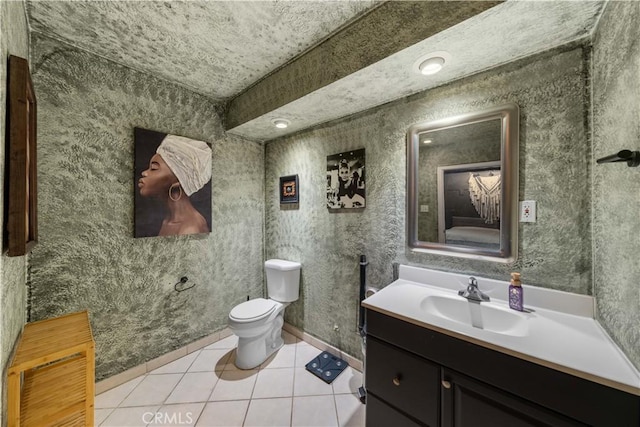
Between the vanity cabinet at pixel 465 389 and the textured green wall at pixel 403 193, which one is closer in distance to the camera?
the vanity cabinet at pixel 465 389

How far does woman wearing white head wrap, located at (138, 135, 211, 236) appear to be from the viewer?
70.8 inches

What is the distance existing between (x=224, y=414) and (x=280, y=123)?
2.20 m

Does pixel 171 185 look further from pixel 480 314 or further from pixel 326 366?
pixel 480 314

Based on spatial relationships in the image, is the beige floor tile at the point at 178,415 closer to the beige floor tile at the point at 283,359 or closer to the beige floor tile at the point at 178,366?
the beige floor tile at the point at 178,366

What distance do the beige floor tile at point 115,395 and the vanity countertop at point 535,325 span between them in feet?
6.05

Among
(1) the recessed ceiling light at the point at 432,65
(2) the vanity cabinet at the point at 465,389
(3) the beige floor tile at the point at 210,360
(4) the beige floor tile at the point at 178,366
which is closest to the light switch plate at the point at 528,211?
(2) the vanity cabinet at the point at 465,389

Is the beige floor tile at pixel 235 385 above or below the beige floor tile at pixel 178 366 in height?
below

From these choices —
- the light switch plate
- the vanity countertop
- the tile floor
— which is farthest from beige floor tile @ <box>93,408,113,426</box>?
the light switch plate

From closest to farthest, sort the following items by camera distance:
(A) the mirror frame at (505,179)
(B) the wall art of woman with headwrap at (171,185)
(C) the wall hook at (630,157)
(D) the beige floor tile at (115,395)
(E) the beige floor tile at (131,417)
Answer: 1. (C) the wall hook at (630,157)
2. (A) the mirror frame at (505,179)
3. (E) the beige floor tile at (131,417)
4. (D) the beige floor tile at (115,395)
5. (B) the wall art of woman with headwrap at (171,185)

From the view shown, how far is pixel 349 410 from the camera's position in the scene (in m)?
1.49

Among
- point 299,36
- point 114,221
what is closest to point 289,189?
point 299,36

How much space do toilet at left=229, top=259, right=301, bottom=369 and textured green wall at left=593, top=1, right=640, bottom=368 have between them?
6.33 feet

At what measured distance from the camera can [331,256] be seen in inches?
79.7

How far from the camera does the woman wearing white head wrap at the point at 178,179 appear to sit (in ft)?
5.90
